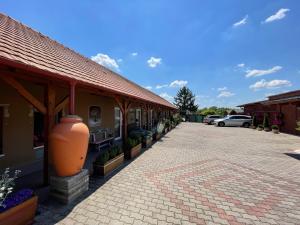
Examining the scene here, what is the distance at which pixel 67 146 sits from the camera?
13.0 ft

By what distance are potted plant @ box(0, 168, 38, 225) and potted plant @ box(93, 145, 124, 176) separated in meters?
2.35

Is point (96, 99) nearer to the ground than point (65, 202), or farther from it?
farther from it

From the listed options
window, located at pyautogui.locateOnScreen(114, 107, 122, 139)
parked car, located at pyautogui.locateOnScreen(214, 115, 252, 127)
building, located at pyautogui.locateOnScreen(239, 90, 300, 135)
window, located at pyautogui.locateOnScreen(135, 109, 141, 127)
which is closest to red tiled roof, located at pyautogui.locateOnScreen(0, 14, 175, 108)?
window, located at pyautogui.locateOnScreen(114, 107, 122, 139)

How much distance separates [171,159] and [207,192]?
3.17m

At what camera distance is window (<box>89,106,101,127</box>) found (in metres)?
9.78

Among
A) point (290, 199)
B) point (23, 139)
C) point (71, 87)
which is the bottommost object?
point (290, 199)

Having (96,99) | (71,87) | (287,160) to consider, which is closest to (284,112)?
(287,160)

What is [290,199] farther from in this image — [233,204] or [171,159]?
[171,159]

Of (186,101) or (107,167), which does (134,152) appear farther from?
(186,101)

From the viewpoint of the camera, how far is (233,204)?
4145 millimetres

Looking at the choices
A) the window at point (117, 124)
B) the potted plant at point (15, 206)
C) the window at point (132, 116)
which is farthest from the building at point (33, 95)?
the window at point (132, 116)

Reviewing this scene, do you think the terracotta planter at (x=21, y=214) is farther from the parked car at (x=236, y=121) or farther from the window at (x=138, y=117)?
the parked car at (x=236, y=121)

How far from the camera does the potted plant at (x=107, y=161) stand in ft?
18.4

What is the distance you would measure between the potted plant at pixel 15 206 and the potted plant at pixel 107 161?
2346 millimetres
